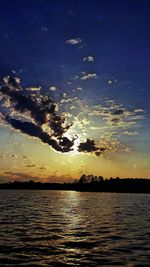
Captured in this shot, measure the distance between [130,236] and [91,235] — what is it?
4581 millimetres

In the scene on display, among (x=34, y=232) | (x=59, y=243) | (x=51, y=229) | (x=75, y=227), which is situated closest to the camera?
→ (x=59, y=243)

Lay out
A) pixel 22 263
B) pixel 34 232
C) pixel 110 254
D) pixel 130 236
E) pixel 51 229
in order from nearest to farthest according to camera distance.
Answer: pixel 22 263 → pixel 110 254 → pixel 130 236 → pixel 34 232 → pixel 51 229

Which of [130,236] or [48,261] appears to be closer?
[48,261]

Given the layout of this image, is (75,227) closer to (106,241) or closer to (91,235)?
(91,235)

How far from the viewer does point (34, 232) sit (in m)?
44.2

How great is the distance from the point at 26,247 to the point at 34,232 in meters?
10.6

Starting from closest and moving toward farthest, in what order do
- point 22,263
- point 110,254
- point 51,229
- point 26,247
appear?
point 22,263
point 110,254
point 26,247
point 51,229

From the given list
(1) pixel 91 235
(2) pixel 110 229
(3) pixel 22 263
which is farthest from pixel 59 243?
(2) pixel 110 229

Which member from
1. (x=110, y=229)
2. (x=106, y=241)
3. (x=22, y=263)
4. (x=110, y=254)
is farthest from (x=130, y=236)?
(x=22, y=263)

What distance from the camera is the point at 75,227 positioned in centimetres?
5150

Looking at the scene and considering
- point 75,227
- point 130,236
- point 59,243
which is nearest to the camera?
point 59,243

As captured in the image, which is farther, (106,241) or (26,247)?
(106,241)

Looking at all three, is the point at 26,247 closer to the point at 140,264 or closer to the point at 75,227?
the point at 140,264

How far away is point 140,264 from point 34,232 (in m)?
19.9
